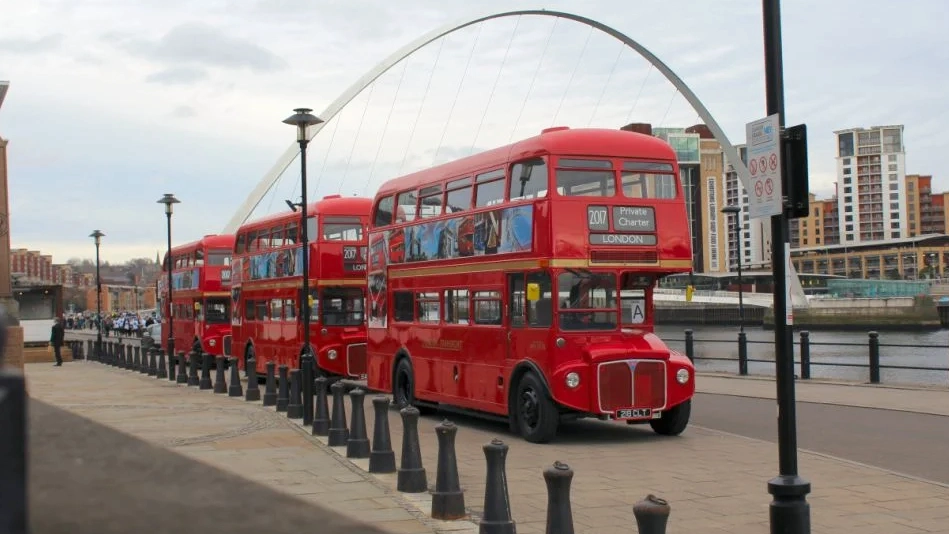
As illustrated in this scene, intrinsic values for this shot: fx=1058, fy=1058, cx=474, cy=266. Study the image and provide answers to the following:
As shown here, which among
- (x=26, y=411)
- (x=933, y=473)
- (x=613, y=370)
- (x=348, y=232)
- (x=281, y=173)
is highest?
(x=281, y=173)

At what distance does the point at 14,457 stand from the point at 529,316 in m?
13.7

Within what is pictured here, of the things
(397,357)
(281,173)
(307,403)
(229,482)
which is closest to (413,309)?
(397,357)

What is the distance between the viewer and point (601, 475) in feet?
37.3

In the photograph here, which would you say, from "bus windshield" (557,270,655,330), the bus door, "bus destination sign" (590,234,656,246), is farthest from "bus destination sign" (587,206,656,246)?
the bus door

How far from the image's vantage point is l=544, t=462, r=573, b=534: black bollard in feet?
21.7

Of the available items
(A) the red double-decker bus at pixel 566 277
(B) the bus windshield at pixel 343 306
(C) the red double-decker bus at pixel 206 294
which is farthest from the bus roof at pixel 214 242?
(A) the red double-decker bus at pixel 566 277

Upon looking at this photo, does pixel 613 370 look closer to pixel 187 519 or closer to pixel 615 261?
pixel 615 261

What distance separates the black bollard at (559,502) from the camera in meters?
6.61

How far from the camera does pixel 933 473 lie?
1109 centimetres

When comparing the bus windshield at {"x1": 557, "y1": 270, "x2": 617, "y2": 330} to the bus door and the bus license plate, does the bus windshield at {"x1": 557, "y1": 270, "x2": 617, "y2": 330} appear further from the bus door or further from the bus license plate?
the bus license plate

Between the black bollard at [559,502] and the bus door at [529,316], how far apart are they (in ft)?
24.5

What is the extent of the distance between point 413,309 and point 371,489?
8.27 m

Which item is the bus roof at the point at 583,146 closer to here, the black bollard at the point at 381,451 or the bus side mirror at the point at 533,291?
the bus side mirror at the point at 533,291

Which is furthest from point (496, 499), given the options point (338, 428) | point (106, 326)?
point (106, 326)
